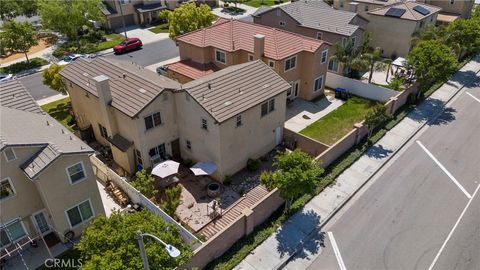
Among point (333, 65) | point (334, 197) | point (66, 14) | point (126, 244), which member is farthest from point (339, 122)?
point (66, 14)

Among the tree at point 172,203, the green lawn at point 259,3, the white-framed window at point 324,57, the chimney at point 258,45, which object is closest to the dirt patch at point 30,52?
the chimney at point 258,45

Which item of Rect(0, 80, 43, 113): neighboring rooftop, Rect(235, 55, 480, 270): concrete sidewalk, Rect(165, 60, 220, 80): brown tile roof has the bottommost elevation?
Rect(235, 55, 480, 270): concrete sidewalk

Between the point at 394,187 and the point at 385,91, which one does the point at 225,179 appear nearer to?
the point at 394,187

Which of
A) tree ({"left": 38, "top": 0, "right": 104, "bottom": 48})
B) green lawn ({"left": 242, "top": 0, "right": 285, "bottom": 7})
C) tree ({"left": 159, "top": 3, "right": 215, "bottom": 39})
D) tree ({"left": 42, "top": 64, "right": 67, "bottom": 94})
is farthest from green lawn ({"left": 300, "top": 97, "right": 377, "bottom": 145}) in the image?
green lawn ({"left": 242, "top": 0, "right": 285, "bottom": 7})

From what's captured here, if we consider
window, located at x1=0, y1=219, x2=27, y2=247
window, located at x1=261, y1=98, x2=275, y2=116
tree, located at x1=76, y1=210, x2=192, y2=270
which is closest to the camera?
tree, located at x1=76, y1=210, x2=192, y2=270

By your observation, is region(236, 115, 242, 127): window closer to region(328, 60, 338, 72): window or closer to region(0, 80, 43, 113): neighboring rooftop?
region(0, 80, 43, 113): neighboring rooftop

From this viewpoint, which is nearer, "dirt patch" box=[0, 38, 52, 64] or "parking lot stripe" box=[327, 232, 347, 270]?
"parking lot stripe" box=[327, 232, 347, 270]

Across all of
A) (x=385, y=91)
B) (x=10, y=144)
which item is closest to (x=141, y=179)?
(x=10, y=144)

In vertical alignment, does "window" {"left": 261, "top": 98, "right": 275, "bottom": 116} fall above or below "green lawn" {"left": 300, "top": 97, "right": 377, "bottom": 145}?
above
